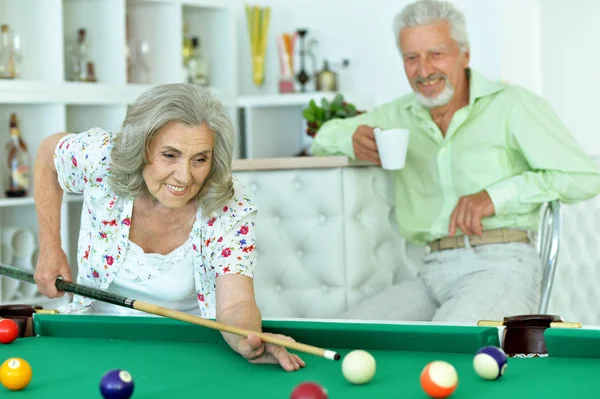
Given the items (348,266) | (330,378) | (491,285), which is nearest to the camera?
(330,378)

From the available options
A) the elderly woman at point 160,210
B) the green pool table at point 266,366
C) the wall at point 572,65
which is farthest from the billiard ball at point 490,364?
the wall at point 572,65

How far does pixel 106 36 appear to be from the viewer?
4652 mm

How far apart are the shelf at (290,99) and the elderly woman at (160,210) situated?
2.61 metres

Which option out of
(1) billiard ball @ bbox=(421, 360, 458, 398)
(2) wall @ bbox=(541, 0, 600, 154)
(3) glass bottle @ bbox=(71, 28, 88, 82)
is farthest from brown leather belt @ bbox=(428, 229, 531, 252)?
(2) wall @ bbox=(541, 0, 600, 154)

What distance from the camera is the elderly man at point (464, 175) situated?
3.08 metres

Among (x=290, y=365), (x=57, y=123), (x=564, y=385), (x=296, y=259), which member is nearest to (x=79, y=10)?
(x=57, y=123)

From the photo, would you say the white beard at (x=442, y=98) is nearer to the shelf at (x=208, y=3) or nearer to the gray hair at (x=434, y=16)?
the gray hair at (x=434, y=16)

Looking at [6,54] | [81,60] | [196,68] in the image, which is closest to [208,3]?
[196,68]

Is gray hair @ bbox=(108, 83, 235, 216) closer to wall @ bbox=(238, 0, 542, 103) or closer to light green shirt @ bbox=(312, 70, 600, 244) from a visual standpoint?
light green shirt @ bbox=(312, 70, 600, 244)

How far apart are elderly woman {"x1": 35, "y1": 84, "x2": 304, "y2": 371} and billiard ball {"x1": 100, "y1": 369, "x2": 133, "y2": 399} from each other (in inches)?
20.2

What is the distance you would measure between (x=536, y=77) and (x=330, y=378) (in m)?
4.08

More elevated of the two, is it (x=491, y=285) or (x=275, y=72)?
(x=275, y=72)

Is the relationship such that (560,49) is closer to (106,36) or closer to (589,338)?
(106,36)

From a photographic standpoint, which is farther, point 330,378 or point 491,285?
point 491,285
